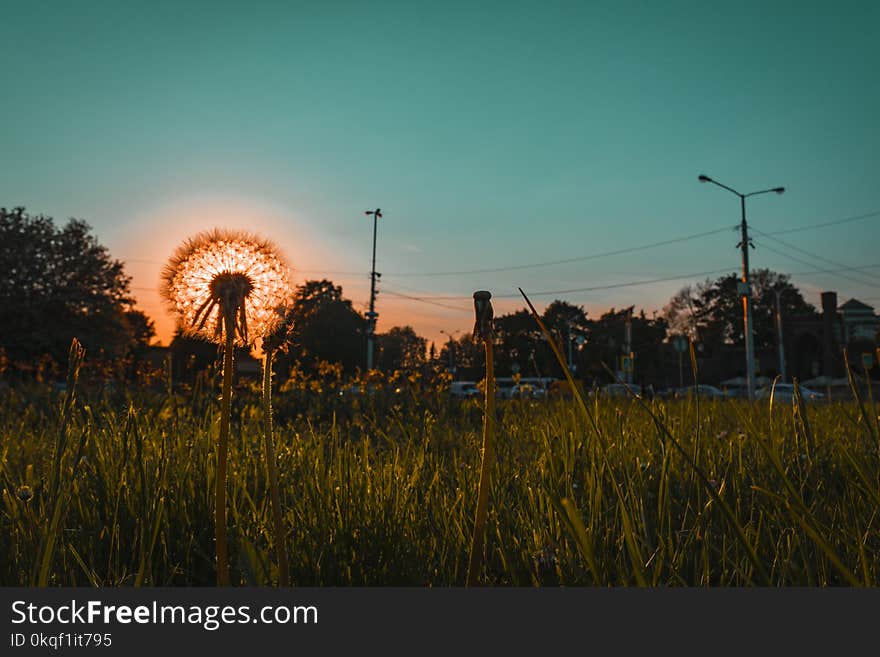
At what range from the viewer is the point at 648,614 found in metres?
0.99

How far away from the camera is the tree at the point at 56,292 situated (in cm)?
4012

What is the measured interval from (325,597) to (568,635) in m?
0.38

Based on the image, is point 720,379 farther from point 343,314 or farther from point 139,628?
point 139,628

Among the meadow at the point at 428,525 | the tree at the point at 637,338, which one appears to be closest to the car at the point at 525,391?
the meadow at the point at 428,525

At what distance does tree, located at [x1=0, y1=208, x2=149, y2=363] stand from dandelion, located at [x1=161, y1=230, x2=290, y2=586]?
42666mm

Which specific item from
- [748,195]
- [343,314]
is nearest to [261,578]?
[748,195]

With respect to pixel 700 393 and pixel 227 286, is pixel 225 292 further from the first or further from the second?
pixel 700 393

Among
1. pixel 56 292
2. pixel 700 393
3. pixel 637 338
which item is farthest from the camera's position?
pixel 637 338

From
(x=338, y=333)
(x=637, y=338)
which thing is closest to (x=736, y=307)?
(x=637, y=338)

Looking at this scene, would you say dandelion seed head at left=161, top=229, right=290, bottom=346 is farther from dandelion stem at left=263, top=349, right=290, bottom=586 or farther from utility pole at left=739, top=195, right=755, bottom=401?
utility pole at left=739, top=195, right=755, bottom=401

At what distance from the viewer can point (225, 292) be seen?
1.39 meters

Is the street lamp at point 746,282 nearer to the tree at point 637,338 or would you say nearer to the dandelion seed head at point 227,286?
the dandelion seed head at point 227,286

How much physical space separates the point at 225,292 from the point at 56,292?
48.2m

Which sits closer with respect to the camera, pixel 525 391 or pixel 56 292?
pixel 525 391
